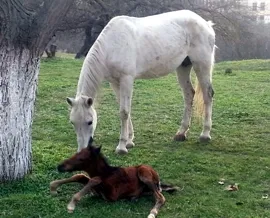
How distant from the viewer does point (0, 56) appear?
420 cm

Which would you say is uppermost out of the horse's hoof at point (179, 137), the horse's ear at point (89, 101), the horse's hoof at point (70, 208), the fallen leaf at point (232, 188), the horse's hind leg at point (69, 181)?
the horse's ear at point (89, 101)

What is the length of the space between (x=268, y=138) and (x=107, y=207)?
3.48 meters

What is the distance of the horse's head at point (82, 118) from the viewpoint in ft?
16.0

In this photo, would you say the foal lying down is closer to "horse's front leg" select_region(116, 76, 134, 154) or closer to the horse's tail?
the horse's tail

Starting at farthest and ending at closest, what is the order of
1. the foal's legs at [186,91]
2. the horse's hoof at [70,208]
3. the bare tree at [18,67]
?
the foal's legs at [186,91] → the bare tree at [18,67] → the horse's hoof at [70,208]

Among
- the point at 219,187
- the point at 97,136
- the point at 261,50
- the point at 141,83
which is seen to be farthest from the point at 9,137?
the point at 261,50

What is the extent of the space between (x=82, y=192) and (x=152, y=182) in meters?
0.59

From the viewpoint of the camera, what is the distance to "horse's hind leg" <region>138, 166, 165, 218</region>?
3852 millimetres

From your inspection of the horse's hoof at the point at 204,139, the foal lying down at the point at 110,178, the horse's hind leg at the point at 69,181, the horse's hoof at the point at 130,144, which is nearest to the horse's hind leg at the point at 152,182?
the foal lying down at the point at 110,178

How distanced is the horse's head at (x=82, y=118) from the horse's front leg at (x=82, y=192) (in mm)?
1026

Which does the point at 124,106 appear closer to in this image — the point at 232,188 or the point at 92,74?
the point at 92,74

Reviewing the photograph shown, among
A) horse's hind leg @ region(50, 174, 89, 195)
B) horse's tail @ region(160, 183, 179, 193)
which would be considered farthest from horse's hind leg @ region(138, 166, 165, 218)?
horse's hind leg @ region(50, 174, 89, 195)

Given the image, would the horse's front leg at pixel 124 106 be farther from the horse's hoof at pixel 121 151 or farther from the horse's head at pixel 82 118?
the horse's head at pixel 82 118

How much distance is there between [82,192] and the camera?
377 cm
